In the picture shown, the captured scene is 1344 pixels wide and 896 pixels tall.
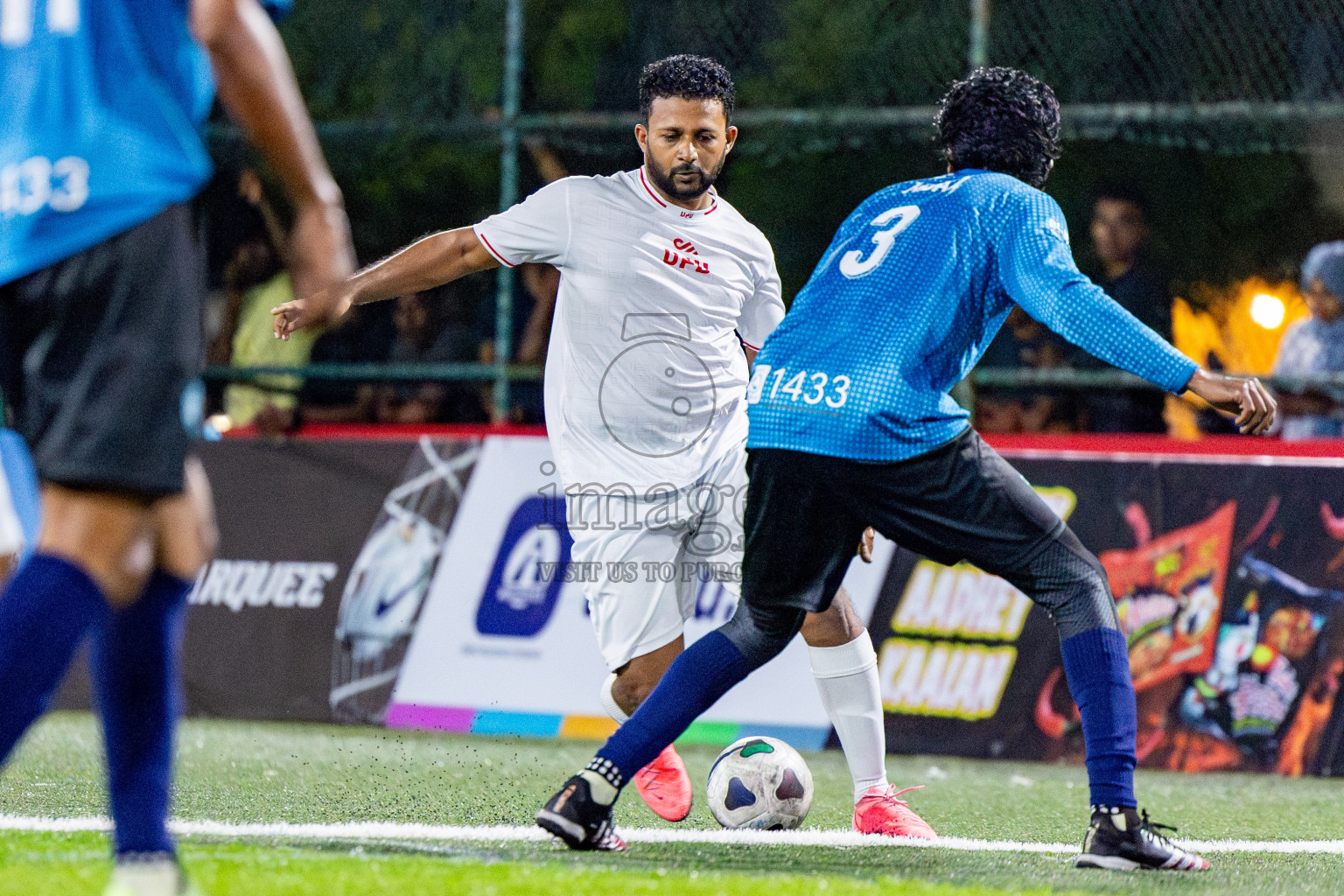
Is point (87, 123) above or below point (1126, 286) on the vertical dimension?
below

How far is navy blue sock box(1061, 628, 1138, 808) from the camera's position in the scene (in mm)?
3969

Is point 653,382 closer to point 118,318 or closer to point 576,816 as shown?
point 576,816

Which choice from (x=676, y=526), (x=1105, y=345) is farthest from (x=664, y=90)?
(x=1105, y=345)

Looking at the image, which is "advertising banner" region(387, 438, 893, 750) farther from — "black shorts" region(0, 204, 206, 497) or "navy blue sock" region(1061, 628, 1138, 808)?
"black shorts" region(0, 204, 206, 497)

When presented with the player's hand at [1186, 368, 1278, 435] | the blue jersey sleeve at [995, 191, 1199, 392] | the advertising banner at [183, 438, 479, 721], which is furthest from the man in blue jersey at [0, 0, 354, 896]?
the advertising banner at [183, 438, 479, 721]

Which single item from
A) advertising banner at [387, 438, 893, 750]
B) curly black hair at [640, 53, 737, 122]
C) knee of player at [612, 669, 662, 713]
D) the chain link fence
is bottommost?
advertising banner at [387, 438, 893, 750]

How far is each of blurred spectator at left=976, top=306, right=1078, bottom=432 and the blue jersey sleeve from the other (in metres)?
4.27

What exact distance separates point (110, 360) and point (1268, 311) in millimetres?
6956

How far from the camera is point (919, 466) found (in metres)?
4.04

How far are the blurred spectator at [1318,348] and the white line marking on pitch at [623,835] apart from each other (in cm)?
350

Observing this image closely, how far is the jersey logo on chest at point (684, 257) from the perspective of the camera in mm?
5172

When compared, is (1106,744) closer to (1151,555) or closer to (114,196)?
(114,196)

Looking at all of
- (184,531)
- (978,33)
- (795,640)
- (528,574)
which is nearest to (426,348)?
(528,574)

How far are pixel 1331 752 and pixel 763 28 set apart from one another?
454cm
